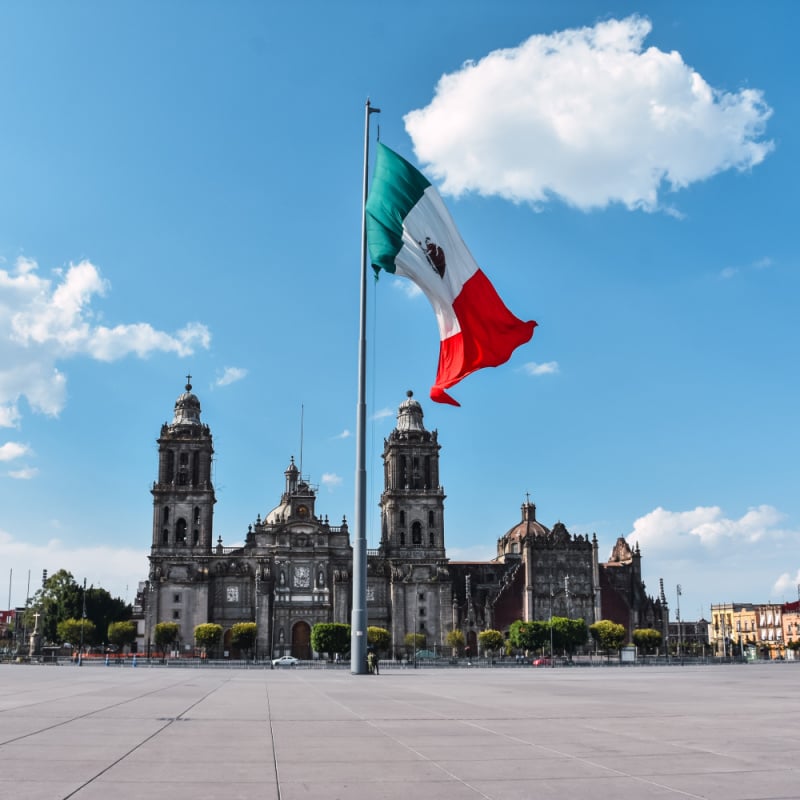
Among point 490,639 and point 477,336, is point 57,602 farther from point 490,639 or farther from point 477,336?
point 477,336

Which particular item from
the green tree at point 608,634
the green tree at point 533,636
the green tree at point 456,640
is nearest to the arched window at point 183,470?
the green tree at point 456,640

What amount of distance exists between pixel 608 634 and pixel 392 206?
284 ft

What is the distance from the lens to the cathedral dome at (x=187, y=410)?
111m

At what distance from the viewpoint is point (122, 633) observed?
106 m

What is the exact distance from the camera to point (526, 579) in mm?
113625

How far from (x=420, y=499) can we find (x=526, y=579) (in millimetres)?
16432

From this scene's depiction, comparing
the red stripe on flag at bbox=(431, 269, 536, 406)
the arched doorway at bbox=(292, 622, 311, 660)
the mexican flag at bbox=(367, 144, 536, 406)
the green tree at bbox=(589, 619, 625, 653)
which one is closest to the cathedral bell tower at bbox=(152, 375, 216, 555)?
the arched doorway at bbox=(292, 622, 311, 660)

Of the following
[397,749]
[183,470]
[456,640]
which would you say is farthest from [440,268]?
[183,470]

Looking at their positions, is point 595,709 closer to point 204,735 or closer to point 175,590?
point 204,735

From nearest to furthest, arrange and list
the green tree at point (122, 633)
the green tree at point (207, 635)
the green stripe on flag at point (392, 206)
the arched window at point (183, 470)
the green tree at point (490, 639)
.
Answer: the green stripe on flag at point (392, 206), the green tree at point (207, 635), the green tree at point (490, 639), the green tree at point (122, 633), the arched window at point (183, 470)

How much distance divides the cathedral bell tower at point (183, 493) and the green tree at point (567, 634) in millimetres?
38846

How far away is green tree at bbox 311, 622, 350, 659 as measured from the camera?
91188 millimetres

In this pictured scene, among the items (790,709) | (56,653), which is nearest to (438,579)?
(56,653)

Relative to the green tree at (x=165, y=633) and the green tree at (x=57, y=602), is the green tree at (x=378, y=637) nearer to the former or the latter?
the green tree at (x=165, y=633)
